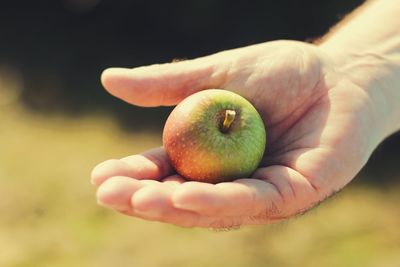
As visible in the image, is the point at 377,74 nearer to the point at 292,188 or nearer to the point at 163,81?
the point at 292,188

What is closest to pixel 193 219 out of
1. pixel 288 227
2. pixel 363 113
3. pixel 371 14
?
pixel 363 113

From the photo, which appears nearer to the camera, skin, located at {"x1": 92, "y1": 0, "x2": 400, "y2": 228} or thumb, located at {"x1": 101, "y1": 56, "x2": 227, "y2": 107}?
skin, located at {"x1": 92, "y1": 0, "x2": 400, "y2": 228}

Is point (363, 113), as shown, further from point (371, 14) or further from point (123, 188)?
point (123, 188)

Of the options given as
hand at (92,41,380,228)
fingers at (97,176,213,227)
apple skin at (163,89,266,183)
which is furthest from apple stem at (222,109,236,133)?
fingers at (97,176,213,227)

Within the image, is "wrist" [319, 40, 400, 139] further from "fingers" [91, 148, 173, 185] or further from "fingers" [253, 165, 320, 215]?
"fingers" [91, 148, 173, 185]

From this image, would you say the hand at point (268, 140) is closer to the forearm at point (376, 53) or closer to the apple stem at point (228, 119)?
the forearm at point (376, 53)

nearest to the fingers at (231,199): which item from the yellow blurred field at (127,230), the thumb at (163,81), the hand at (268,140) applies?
the hand at (268,140)
